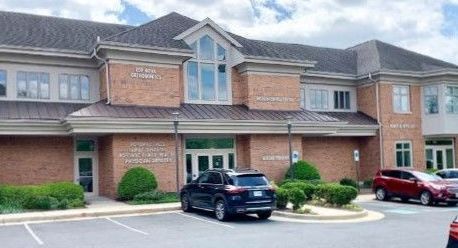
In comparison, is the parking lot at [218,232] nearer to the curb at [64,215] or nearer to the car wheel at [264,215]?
the car wheel at [264,215]

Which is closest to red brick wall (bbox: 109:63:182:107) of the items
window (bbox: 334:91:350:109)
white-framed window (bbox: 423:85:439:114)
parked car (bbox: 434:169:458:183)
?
window (bbox: 334:91:350:109)

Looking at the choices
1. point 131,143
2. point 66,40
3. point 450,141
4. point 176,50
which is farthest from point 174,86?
point 450,141

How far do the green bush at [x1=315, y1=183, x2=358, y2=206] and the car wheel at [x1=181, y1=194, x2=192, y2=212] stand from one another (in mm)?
5304

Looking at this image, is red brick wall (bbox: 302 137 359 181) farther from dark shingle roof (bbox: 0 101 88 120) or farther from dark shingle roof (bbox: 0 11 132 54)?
dark shingle roof (bbox: 0 101 88 120)

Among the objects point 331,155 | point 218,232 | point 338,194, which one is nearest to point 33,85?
point 218,232

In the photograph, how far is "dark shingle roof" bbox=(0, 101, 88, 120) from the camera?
22172 millimetres

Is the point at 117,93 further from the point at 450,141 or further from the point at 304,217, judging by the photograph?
the point at 450,141

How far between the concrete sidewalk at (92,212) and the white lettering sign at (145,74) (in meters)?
6.14

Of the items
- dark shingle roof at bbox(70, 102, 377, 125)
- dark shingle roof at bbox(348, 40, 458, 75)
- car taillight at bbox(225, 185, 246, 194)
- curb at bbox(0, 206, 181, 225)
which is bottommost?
curb at bbox(0, 206, 181, 225)

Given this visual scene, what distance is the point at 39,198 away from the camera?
19.6m

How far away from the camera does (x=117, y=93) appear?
2378 centimetres

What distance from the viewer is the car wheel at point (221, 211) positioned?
16531 millimetres

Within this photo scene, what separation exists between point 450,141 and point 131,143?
21.4 meters

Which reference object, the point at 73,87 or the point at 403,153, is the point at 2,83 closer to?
the point at 73,87
